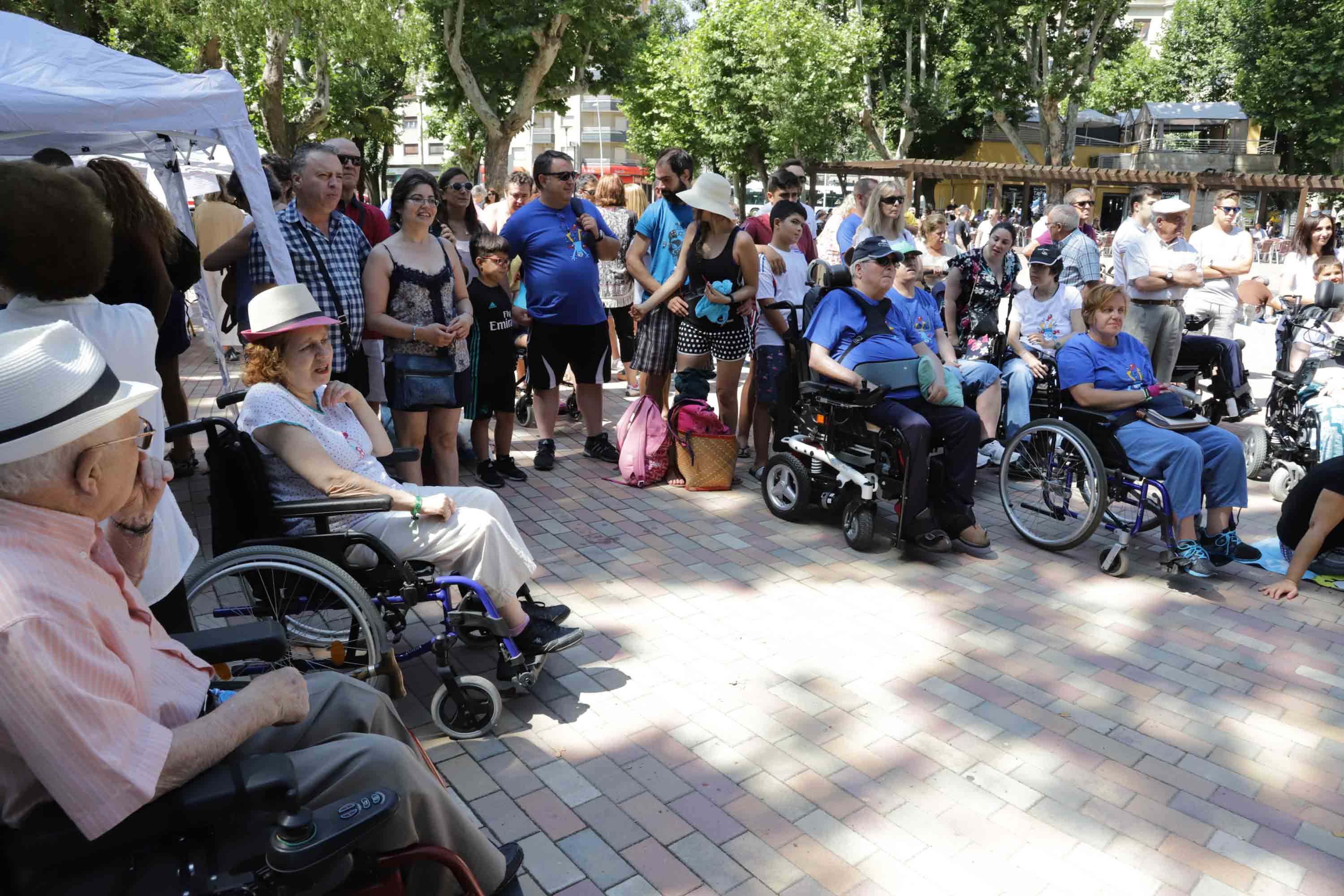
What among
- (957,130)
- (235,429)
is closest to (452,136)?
(957,130)

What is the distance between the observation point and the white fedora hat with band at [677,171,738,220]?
19.4ft

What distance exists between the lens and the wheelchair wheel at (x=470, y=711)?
3.31 metres

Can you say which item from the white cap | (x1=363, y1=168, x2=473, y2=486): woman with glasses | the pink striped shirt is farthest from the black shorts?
the pink striped shirt

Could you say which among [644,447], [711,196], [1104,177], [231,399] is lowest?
[644,447]

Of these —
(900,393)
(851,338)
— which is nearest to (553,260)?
(851,338)

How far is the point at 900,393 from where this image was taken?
5312 mm

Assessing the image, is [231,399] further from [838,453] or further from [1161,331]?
[1161,331]

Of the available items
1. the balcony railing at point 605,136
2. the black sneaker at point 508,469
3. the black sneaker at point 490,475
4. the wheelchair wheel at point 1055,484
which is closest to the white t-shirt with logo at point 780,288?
the wheelchair wheel at point 1055,484

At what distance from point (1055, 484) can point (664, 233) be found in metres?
2.89

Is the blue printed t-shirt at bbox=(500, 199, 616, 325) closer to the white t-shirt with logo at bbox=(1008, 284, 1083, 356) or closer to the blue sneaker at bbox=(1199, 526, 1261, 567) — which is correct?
the white t-shirt with logo at bbox=(1008, 284, 1083, 356)

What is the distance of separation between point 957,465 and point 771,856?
290 centimetres

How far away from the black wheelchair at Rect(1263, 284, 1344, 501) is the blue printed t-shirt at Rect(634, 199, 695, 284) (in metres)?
4.19

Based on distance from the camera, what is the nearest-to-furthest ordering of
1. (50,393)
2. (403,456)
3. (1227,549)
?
(50,393) < (403,456) < (1227,549)

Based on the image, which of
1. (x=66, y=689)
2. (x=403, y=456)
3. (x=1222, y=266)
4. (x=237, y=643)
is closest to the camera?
(x=66, y=689)
